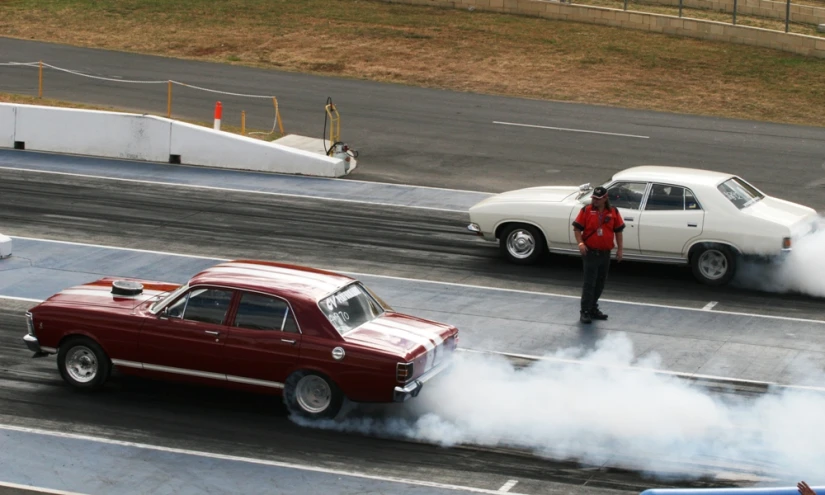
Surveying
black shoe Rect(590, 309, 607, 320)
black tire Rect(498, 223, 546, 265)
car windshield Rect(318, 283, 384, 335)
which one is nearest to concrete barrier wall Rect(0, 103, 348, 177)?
black tire Rect(498, 223, 546, 265)

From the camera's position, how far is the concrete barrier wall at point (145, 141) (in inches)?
860

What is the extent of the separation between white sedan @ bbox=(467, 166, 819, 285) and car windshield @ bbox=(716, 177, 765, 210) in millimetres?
19

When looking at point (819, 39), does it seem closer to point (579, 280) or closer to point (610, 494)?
point (579, 280)

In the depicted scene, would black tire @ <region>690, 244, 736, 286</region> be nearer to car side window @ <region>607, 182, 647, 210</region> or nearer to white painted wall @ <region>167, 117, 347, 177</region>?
car side window @ <region>607, 182, 647, 210</region>

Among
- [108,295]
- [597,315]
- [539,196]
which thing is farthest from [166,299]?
A: [539,196]

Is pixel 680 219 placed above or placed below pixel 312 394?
above

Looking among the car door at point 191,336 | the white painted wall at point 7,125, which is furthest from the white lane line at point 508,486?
the white painted wall at point 7,125

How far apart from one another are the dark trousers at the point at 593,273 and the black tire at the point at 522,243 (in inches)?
92.9

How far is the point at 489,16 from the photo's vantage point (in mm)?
38125

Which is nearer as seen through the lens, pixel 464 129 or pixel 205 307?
pixel 205 307

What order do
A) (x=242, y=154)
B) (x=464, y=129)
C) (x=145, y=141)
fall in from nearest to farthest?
(x=242, y=154), (x=145, y=141), (x=464, y=129)

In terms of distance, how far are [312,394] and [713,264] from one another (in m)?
7.02

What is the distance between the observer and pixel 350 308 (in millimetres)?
10656

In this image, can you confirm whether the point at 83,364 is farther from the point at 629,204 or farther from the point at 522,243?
the point at 629,204
